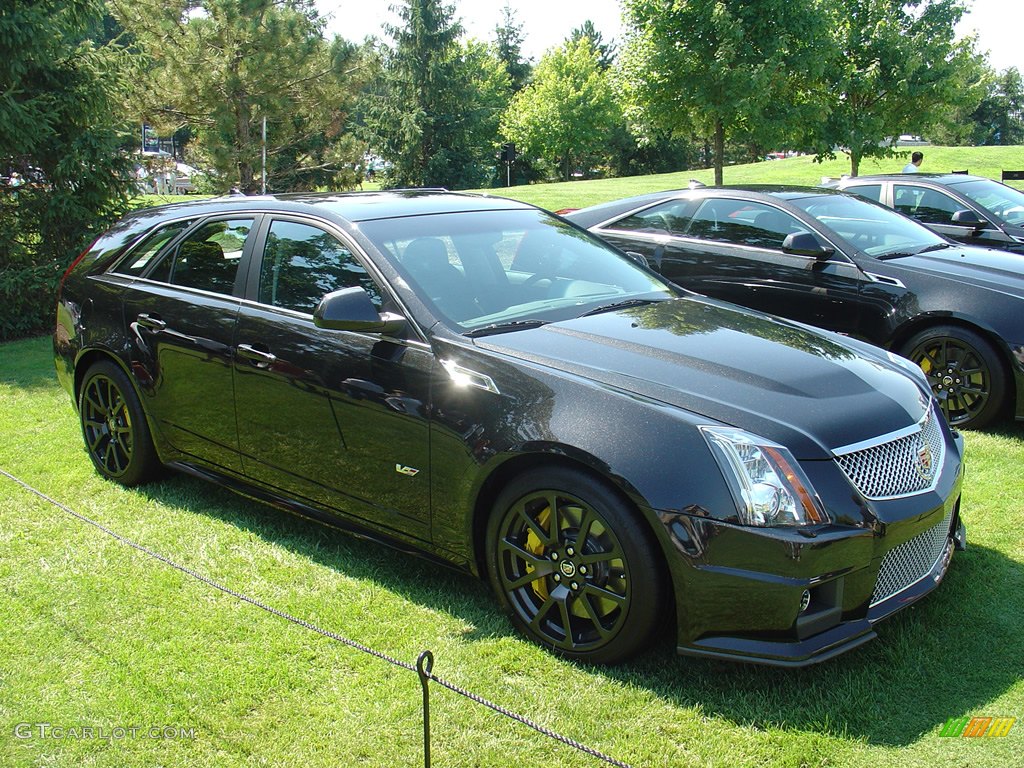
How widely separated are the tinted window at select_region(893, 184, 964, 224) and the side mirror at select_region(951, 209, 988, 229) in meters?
0.22

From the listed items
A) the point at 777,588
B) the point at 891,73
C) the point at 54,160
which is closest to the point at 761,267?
the point at 777,588

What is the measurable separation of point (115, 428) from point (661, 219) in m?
4.67

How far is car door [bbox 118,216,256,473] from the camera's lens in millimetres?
4676

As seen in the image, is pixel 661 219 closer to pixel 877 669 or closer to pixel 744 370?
pixel 744 370

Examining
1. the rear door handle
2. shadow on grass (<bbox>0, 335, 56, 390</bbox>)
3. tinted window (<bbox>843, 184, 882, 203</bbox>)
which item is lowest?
shadow on grass (<bbox>0, 335, 56, 390</bbox>)

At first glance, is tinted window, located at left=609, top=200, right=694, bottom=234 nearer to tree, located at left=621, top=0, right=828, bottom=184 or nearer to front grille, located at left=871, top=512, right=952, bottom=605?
front grille, located at left=871, top=512, right=952, bottom=605

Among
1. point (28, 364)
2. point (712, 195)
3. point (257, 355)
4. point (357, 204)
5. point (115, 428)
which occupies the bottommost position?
point (28, 364)

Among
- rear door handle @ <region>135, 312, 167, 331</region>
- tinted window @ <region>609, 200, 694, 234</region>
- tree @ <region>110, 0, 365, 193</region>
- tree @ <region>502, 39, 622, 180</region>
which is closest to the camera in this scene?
rear door handle @ <region>135, 312, 167, 331</region>

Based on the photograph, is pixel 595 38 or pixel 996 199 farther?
pixel 595 38

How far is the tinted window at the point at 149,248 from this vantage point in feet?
17.4

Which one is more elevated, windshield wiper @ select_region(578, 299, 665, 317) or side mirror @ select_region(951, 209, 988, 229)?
windshield wiper @ select_region(578, 299, 665, 317)

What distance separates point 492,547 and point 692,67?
14305 mm

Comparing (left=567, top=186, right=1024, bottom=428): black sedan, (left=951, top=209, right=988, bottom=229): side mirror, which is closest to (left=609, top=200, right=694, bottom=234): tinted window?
(left=567, top=186, right=1024, bottom=428): black sedan

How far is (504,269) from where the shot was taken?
14.6ft
